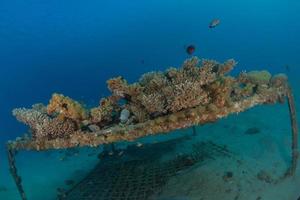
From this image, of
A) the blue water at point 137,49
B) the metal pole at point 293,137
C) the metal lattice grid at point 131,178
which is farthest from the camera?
the blue water at point 137,49

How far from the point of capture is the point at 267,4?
96.2 m

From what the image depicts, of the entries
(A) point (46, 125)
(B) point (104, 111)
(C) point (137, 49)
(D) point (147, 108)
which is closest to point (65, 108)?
(A) point (46, 125)

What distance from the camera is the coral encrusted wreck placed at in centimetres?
791

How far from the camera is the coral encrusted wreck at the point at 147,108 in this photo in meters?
7.91

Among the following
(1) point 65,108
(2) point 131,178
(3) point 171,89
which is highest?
(1) point 65,108

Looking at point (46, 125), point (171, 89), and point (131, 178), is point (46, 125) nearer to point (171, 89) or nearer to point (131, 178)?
point (171, 89)

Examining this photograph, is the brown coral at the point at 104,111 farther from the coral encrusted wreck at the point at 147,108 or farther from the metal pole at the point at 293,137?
the metal pole at the point at 293,137

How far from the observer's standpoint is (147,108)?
8047 millimetres

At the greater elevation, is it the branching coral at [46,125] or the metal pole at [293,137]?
the branching coral at [46,125]

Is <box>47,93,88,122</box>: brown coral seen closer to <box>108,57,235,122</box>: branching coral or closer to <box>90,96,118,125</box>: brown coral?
<box>90,96,118,125</box>: brown coral

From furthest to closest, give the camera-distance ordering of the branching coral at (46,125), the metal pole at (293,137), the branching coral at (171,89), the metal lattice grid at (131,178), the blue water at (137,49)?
the blue water at (137,49)
the metal pole at (293,137)
the metal lattice grid at (131,178)
the branching coral at (46,125)
the branching coral at (171,89)

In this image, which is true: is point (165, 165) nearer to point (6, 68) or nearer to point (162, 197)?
point (162, 197)

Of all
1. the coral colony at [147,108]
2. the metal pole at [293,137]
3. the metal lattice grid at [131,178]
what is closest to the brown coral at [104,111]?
the coral colony at [147,108]

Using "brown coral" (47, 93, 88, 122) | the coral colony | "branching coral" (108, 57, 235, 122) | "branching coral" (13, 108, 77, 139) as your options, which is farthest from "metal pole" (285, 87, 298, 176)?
"branching coral" (13, 108, 77, 139)
